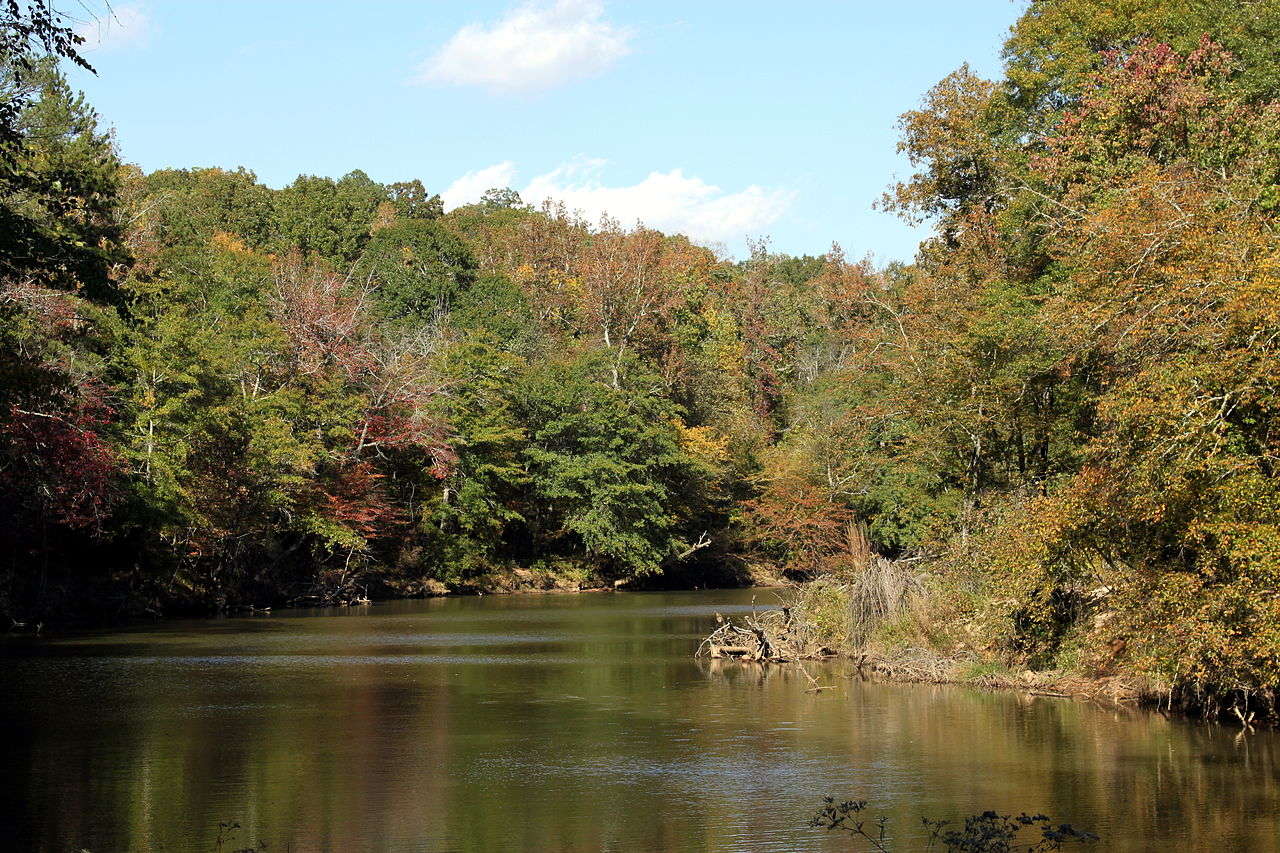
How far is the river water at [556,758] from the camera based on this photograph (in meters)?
13.0

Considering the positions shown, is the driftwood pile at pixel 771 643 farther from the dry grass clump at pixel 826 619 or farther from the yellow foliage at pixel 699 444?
the yellow foliage at pixel 699 444

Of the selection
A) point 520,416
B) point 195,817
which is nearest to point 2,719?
point 195,817

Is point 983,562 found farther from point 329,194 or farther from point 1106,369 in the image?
point 329,194

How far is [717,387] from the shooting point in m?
68.4

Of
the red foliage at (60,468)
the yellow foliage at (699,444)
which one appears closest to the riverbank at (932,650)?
the red foliage at (60,468)

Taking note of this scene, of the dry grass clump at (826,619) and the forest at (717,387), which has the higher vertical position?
the forest at (717,387)

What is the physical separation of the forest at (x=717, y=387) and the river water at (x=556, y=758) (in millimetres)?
2193

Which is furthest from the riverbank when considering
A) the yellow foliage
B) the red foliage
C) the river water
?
the yellow foliage

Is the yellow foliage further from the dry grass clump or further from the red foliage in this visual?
the dry grass clump

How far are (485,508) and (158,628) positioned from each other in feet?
63.1

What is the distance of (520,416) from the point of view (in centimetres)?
5947

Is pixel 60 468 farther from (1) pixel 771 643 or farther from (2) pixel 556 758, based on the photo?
(2) pixel 556 758

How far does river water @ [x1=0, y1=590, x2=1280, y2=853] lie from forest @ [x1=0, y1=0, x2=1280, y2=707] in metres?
2.19

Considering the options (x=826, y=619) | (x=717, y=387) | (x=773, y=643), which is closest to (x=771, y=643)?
(x=773, y=643)
